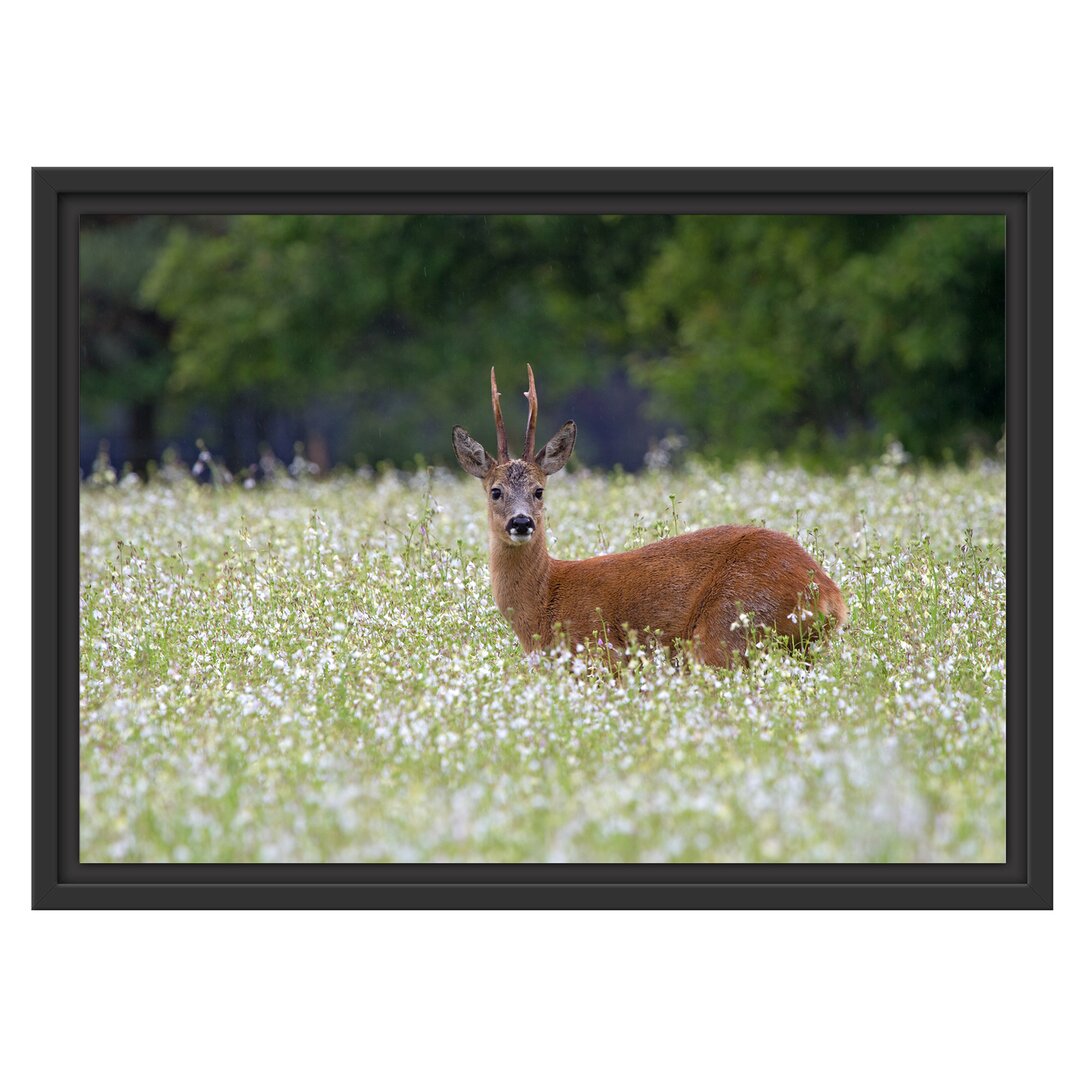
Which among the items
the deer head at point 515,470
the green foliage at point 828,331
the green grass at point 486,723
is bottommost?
the green grass at point 486,723

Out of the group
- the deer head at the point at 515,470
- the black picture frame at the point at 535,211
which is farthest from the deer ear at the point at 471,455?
the black picture frame at the point at 535,211

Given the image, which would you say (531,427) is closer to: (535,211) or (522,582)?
(522,582)

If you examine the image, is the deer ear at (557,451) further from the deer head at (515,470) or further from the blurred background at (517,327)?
the blurred background at (517,327)

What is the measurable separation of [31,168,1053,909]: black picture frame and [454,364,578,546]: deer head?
193 cm

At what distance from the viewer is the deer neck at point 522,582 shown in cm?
857

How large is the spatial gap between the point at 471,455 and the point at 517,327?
1256 cm

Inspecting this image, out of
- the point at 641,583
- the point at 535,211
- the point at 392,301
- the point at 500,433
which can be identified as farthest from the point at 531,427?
the point at 392,301

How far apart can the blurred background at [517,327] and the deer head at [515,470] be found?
8688mm

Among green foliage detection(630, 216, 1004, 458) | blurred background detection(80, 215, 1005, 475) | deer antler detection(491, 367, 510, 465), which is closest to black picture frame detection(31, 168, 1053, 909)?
deer antler detection(491, 367, 510, 465)

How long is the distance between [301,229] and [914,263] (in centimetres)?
785

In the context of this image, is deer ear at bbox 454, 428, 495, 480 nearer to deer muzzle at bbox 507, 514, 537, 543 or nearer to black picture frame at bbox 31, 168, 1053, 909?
deer muzzle at bbox 507, 514, 537, 543

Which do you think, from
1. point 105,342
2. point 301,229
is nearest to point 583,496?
point 301,229

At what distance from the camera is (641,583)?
27.6 feet
